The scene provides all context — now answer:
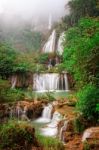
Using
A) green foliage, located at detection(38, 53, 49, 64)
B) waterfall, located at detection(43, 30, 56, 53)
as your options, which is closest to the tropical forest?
waterfall, located at detection(43, 30, 56, 53)

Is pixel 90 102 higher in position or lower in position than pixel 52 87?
lower

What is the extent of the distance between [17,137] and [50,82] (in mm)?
18716

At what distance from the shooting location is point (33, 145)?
9.66 m

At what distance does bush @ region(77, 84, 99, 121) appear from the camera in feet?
39.7

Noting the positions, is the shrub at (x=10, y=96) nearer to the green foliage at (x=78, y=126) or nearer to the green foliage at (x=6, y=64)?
the green foliage at (x=78, y=126)

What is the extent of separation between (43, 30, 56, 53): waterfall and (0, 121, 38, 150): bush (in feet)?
92.7

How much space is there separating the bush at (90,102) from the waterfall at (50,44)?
25619mm

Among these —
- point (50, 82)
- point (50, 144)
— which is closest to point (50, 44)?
point (50, 82)

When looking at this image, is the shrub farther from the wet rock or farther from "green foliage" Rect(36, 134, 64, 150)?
"green foliage" Rect(36, 134, 64, 150)

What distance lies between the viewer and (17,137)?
9.55 meters

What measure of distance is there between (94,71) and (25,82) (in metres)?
16.8

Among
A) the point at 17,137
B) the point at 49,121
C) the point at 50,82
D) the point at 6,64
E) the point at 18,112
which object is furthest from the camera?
the point at 6,64

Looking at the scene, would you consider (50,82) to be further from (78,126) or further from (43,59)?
(78,126)

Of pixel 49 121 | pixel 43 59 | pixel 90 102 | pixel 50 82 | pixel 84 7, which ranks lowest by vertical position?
pixel 49 121
